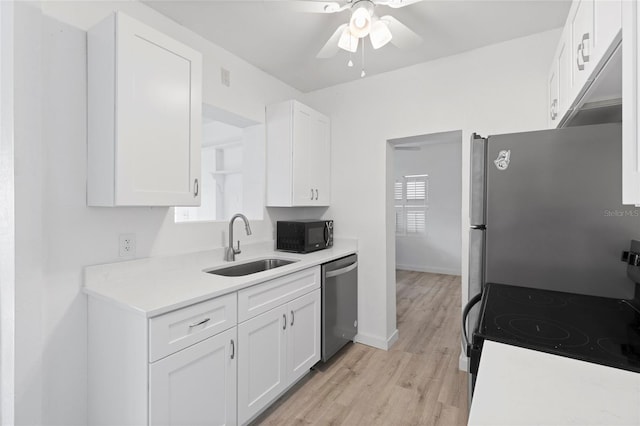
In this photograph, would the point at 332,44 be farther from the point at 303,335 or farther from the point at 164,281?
the point at 303,335

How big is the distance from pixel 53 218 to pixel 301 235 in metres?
1.58

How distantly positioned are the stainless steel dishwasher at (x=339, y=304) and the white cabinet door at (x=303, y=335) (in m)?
0.09

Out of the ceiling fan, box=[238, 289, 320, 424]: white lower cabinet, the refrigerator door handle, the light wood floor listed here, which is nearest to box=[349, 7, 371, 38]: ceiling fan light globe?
the ceiling fan

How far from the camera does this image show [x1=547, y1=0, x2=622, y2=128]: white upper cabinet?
0.93 m

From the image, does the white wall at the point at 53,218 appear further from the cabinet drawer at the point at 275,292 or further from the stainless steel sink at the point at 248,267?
the cabinet drawer at the point at 275,292

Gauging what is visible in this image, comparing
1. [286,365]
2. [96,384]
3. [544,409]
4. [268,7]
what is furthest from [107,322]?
[268,7]

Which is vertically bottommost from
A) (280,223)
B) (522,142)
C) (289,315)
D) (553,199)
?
(289,315)

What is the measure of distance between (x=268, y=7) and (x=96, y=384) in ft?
7.34

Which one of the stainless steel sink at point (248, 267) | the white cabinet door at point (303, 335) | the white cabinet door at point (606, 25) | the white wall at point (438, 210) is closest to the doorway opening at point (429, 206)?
the white wall at point (438, 210)

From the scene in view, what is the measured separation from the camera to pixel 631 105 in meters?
→ 0.71

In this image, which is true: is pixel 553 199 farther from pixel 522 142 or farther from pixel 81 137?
pixel 81 137

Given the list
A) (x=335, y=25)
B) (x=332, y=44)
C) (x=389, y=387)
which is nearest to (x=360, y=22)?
(x=332, y=44)

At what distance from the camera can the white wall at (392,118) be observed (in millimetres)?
2199

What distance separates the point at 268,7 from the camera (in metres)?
1.83
